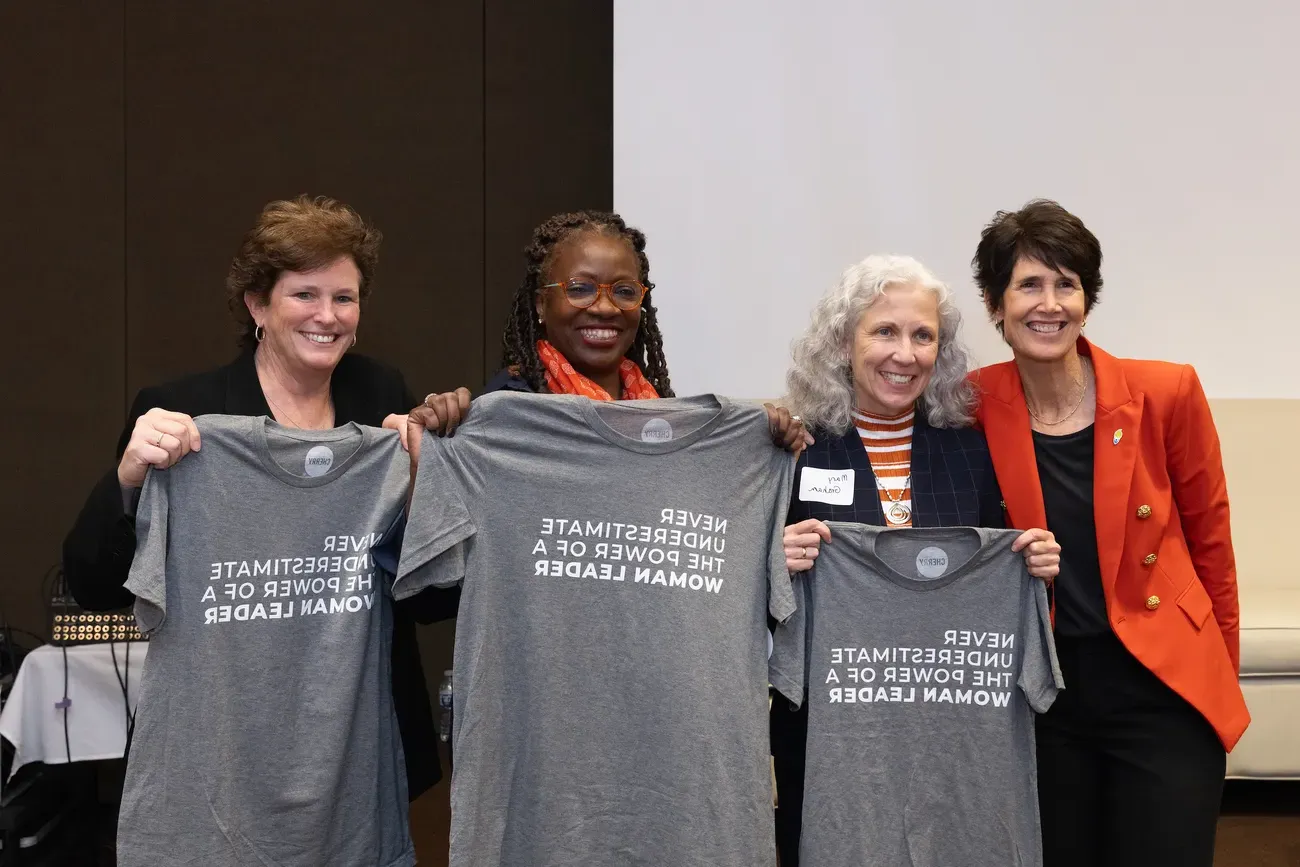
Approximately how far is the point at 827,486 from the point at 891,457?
0.17 meters

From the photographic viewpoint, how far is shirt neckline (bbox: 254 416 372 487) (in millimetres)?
1849

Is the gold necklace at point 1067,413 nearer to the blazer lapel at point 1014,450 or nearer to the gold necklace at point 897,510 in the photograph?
the blazer lapel at point 1014,450

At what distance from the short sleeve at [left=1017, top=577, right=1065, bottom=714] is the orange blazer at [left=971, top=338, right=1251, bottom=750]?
Result: 15 centimetres

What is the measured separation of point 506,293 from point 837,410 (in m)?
2.33

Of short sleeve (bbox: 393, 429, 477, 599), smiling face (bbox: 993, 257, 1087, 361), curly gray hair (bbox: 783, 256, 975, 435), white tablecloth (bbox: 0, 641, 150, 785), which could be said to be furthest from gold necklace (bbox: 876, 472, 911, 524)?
white tablecloth (bbox: 0, 641, 150, 785)

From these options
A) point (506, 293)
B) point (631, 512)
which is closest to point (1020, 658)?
point (631, 512)

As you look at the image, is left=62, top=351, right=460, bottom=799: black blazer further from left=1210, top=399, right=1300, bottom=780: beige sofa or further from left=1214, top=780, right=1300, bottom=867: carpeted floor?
left=1210, top=399, right=1300, bottom=780: beige sofa

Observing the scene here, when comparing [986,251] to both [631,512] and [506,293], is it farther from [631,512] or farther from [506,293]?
Result: [506,293]

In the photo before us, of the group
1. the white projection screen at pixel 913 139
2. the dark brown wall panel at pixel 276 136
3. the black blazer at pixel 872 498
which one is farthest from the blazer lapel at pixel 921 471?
the dark brown wall panel at pixel 276 136

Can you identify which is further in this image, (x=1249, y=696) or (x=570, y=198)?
(x=570, y=198)

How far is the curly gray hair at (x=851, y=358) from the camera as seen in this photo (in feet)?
6.82

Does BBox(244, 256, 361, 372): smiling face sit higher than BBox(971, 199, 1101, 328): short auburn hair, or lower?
lower

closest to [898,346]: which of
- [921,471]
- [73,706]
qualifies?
[921,471]

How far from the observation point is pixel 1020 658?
1934 millimetres
